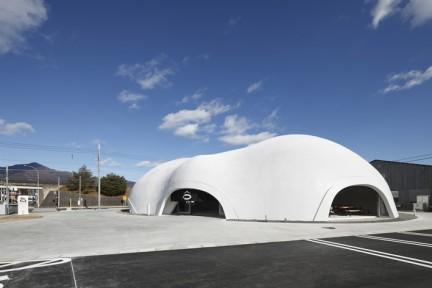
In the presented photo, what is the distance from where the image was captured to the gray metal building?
4088cm

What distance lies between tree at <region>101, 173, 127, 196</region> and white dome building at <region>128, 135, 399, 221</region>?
46.5 m

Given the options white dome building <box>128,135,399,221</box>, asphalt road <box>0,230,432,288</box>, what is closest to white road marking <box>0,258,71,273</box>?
asphalt road <box>0,230,432,288</box>

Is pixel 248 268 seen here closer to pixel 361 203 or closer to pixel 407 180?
pixel 361 203

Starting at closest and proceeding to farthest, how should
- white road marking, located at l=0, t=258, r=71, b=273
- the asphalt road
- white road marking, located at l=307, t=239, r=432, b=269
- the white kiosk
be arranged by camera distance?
the asphalt road
white road marking, located at l=307, t=239, r=432, b=269
white road marking, located at l=0, t=258, r=71, b=273
the white kiosk

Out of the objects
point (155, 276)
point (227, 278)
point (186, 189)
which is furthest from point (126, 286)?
point (186, 189)

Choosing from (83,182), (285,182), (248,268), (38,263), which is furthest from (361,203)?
(83,182)

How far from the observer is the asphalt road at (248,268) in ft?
24.7

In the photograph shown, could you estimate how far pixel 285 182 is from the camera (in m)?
23.2

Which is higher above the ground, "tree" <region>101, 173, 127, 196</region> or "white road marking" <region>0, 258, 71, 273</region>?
"tree" <region>101, 173, 127, 196</region>

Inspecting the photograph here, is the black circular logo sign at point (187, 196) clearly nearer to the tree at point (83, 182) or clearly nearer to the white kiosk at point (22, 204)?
the white kiosk at point (22, 204)

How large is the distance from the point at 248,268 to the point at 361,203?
71.6ft

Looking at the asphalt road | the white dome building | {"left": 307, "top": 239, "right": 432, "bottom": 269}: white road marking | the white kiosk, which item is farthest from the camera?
the white kiosk

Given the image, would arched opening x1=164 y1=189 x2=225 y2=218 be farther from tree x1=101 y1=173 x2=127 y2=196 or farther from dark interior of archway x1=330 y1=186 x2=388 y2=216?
tree x1=101 y1=173 x2=127 y2=196

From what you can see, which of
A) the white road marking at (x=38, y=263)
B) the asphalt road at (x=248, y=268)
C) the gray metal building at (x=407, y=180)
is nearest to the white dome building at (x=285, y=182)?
the asphalt road at (x=248, y=268)
